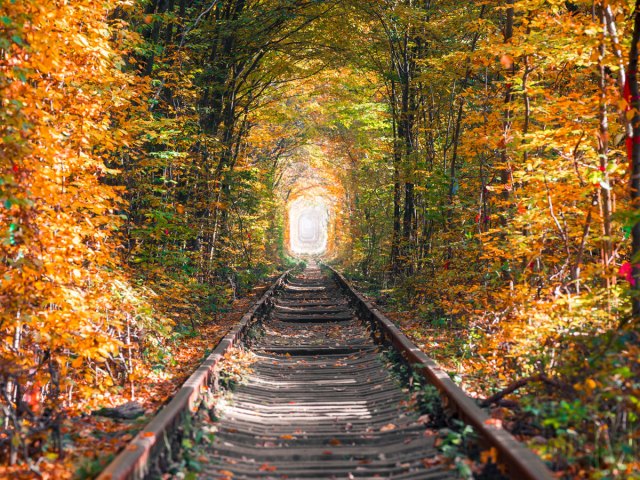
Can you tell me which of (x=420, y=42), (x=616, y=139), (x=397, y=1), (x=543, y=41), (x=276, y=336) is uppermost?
(x=397, y=1)

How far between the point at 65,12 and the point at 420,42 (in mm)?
10916

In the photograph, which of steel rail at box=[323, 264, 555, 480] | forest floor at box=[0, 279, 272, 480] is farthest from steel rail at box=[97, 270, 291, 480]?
steel rail at box=[323, 264, 555, 480]

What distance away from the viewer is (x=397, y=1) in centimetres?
1453

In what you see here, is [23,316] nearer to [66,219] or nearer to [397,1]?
[66,219]

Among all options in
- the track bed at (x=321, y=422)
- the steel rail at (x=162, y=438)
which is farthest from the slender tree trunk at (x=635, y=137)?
the steel rail at (x=162, y=438)

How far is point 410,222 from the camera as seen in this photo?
619 inches

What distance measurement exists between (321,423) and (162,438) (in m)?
1.79

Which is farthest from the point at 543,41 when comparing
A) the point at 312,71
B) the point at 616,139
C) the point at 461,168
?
the point at 312,71

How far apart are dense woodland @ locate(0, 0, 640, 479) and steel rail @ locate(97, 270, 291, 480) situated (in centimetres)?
34

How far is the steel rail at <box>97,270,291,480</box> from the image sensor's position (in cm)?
348

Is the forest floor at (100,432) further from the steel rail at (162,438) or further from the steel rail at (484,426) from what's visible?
the steel rail at (484,426)

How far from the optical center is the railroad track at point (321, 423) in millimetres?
4020

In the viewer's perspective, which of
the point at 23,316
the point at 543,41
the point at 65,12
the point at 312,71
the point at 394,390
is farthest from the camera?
the point at 312,71

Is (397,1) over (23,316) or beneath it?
over
